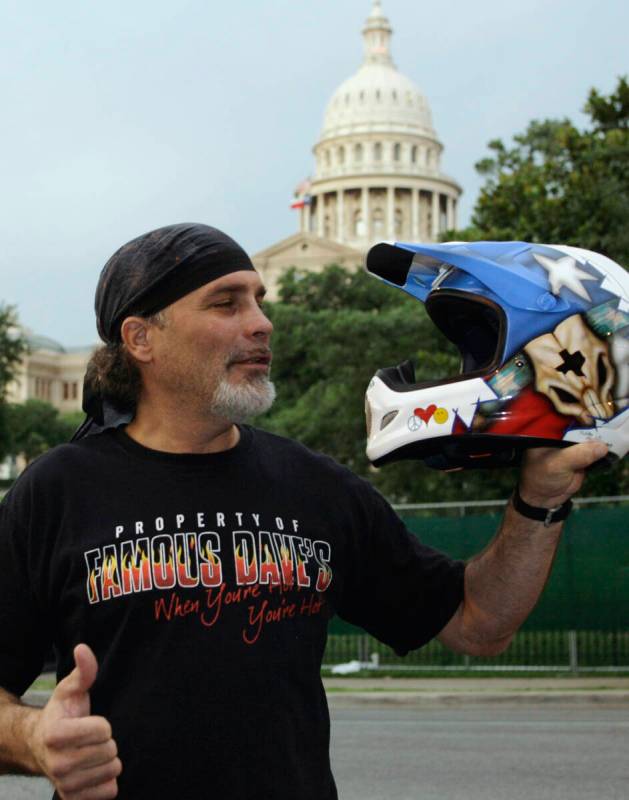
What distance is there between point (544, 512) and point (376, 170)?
126 metres

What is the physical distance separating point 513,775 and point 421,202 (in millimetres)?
121695

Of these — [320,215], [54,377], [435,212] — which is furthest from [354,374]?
[54,377]

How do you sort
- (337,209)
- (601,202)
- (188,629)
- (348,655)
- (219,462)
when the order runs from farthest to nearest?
1. (337,209)
2. (601,202)
3. (348,655)
4. (219,462)
5. (188,629)

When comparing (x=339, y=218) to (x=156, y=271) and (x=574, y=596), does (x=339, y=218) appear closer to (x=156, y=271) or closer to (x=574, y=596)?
(x=574, y=596)

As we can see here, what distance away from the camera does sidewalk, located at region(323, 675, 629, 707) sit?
1371cm

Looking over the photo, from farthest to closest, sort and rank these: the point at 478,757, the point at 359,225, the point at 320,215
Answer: the point at 320,215, the point at 359,225, the point at 478,757

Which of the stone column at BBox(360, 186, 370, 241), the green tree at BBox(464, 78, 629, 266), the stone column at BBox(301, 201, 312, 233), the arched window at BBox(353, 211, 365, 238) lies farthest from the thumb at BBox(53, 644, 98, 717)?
the stone column at BBox(301, 201, 312, 233)

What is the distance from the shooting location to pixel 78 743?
7.93 feet

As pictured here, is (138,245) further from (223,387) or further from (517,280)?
(517,280)

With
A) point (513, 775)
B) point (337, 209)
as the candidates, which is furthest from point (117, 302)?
point (337, 209)

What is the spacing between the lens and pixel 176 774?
2.74 meters

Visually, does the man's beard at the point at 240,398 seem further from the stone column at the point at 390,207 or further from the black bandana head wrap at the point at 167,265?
the stone column at the point at 390,207

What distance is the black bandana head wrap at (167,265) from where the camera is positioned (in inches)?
121

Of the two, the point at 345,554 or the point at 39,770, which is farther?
the point at 345,554
